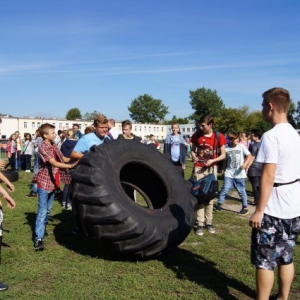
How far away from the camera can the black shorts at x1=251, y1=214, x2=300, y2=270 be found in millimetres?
3057

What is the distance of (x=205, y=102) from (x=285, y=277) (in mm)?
92235

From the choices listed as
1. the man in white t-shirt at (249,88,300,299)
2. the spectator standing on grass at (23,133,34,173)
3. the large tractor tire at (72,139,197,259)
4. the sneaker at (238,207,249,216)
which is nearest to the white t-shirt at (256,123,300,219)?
the man in white t-shirt at (249,88,300,299)

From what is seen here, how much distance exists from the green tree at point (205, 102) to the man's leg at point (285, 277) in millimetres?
90924

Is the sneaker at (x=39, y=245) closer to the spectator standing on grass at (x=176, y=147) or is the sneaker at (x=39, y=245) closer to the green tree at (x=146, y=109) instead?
the spectator standing on grass at (x=176, y=147)

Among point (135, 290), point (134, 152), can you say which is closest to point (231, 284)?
point (135, 290)

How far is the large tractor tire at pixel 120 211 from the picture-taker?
4086 millimetres

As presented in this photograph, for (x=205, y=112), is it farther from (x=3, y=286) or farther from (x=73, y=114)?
(x=3, y=286)

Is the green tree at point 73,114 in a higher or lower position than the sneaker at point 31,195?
higher

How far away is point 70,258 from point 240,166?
14.6 feet

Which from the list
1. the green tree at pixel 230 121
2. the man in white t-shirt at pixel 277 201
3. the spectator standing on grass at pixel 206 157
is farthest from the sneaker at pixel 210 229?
the green tree at pixel 230 121

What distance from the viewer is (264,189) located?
2.95 meters

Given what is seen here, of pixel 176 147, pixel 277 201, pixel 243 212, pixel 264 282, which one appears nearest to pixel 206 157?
pixel 243 212

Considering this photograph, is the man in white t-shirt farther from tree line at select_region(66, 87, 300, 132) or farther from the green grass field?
tree line at select_region(66, 87, 300, 132)

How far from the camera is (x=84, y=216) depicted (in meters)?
4.14
